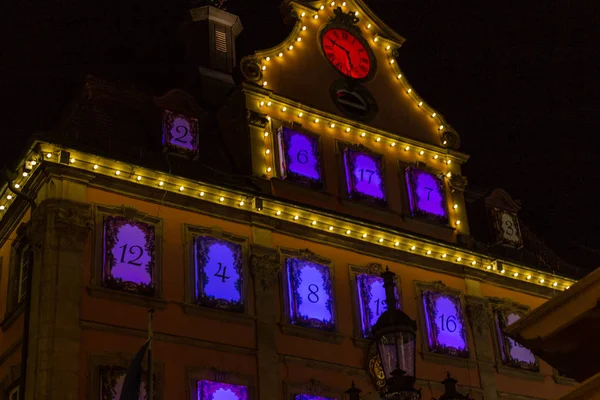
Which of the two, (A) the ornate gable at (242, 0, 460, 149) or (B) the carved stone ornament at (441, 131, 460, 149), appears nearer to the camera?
(A) the ornate gable at (242, 0, 460, 149)

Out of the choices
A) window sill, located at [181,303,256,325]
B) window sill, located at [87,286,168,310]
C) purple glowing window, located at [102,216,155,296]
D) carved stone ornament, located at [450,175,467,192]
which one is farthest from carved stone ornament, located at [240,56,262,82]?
window sill, located at [87,286,168,310]

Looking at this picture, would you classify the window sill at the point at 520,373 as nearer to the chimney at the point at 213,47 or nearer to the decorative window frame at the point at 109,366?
the decorative window frame at the point at 109,366

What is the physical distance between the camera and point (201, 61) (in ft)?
104

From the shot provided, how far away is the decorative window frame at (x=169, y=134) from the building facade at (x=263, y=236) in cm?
4

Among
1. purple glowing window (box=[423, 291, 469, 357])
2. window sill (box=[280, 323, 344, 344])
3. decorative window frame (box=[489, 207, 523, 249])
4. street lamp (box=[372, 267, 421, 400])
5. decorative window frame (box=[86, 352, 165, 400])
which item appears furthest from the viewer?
decorative window frame (box=[489, 207, 523, 249])

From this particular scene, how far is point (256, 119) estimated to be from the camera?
28125 millimetres

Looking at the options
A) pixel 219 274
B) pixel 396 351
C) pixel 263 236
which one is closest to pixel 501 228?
pixel 263 236

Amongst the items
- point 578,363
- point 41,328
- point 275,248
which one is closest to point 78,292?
point 41,328

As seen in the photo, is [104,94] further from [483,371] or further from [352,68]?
[483,371]

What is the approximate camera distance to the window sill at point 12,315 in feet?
77.1

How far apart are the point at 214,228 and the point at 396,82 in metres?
9.80

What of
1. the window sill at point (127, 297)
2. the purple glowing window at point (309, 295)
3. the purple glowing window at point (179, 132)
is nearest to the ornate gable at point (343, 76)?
the purple glowing window at point (179, 132)

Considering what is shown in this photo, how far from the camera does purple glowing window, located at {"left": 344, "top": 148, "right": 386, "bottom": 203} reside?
29031 mm

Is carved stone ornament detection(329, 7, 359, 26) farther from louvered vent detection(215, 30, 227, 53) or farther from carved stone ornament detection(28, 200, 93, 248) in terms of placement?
carved stone ornament detection(28, 200, 93, 248)
